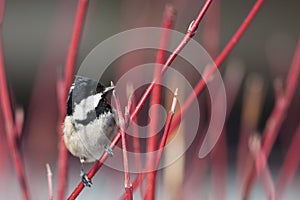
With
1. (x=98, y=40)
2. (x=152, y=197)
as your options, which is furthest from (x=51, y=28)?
(x=152, y=197)

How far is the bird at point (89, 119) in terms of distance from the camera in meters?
1.50

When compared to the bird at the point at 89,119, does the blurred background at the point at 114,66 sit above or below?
above

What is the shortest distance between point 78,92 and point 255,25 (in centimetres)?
257

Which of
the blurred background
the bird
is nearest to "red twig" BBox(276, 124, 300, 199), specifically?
the bird

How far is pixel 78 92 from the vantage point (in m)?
1.51

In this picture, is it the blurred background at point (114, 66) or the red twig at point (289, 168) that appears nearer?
the red twig at point (289, 168)

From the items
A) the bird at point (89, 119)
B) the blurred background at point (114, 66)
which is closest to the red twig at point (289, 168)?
the bird at point (89, 119)

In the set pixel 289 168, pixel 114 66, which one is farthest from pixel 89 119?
pixel 114 66

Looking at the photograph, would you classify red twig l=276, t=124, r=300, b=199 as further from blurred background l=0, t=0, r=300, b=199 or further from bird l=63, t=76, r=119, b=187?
blurred background l=0, t=0, r=300, b=199

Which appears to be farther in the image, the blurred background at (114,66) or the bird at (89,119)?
the blurred background at (114,66)

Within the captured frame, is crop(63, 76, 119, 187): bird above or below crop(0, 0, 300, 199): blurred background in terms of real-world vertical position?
below

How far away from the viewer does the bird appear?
150 centimetres

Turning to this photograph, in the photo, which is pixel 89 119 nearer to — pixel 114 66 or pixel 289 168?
pixel 289 168

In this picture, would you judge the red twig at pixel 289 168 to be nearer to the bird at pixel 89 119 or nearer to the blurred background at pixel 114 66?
the bird at pixel 89 119
